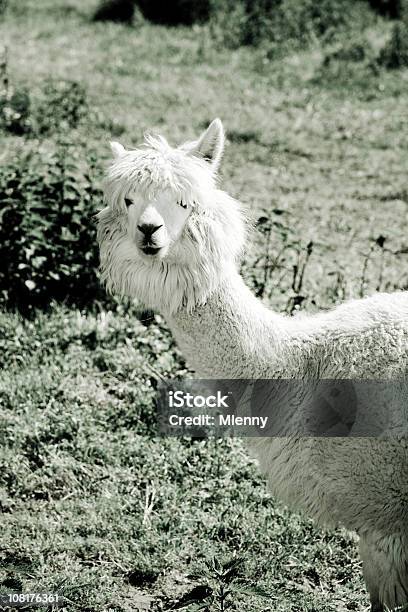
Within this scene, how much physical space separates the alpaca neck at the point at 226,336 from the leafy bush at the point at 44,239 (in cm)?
288

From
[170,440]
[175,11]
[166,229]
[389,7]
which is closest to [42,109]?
[175,11]

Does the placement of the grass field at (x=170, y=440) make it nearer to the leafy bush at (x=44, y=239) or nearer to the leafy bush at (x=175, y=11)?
the leafy bush at (x=44, y=239)

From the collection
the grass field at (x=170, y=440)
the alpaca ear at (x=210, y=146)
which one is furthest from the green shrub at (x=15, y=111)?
the alpaca ear at (x=210, y=146)

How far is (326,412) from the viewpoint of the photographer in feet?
11.9

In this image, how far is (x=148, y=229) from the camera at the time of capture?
10.8 feet

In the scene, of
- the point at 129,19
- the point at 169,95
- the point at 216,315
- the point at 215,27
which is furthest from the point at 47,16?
the point at 216,315

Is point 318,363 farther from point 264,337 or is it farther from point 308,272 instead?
point 308,272

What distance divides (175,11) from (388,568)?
13.2 metres

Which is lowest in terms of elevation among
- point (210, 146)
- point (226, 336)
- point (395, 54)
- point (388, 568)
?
point (388, 568)

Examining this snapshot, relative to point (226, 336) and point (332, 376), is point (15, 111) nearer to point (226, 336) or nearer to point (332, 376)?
point (226, 336)

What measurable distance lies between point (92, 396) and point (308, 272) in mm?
2516

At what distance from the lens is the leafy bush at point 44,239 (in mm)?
6215

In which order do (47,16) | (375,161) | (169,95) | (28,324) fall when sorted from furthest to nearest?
(47,16)
(169,95)
(375,161)
(28,324)

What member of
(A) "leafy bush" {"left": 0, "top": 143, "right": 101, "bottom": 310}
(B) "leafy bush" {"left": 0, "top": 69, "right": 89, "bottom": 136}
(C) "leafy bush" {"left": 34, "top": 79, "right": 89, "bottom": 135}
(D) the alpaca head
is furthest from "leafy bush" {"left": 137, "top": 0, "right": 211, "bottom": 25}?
(D) the alpaca head
